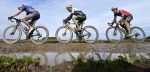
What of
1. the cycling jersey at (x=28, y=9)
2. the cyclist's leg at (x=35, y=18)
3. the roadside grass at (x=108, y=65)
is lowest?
the roadside grass at (x=108, y=65)

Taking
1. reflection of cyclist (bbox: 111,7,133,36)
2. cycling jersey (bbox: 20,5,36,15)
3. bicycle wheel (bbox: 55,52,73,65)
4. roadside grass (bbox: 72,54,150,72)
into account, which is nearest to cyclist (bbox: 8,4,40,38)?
cycling jersey (bbox: 20,5,36,15)

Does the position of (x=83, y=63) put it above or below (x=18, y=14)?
below

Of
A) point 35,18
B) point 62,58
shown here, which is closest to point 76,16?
point 35,18

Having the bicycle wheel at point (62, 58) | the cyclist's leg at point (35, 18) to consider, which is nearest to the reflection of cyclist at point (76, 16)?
the cyclist's leg at point (35, 18)

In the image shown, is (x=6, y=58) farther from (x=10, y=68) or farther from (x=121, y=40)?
(x=121, y=40)

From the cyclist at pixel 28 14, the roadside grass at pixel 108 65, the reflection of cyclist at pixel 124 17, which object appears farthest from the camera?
the reflection of cyclist at pixel 124 17

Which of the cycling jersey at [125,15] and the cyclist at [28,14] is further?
the cycling jersey at [125,15]

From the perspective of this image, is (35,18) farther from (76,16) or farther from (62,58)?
(62,58)

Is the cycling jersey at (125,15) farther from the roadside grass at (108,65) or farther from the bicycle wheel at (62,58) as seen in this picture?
the roadside grass at (108,65)

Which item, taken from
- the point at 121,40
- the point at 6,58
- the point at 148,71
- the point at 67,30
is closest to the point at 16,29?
the point at 67,30

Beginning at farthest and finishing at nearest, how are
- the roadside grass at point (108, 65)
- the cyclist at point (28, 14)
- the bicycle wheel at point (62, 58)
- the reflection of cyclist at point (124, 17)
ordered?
the reflection of cyclist at point (124, 17), the cyclist at point (28, 14), the bicycle wheel at point (62, 58), the roadside grass at point (108, 65)

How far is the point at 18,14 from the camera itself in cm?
1493

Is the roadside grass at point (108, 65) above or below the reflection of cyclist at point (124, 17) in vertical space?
below

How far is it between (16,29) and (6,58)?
26.4ft
